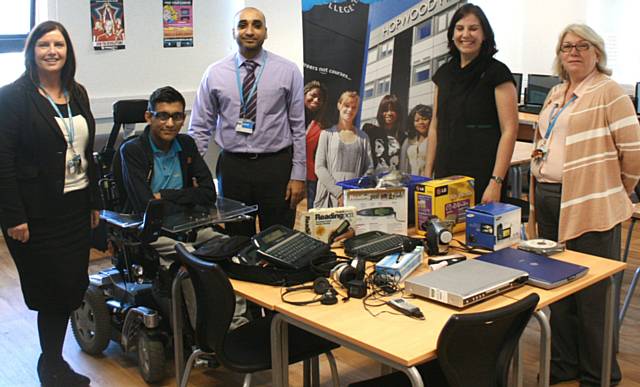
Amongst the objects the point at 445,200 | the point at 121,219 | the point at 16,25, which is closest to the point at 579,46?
the point at 445,200

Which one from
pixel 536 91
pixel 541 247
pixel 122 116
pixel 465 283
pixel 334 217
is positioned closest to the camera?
pixel 465 283

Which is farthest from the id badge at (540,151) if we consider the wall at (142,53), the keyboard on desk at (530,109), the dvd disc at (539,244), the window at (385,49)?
the wall at (142,53)

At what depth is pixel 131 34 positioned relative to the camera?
6633 millimetres

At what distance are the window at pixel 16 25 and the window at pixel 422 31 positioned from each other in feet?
11.9

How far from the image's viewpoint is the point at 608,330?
121 inches

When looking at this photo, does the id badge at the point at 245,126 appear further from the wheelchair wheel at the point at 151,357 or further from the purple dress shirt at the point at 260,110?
the wheelchair wheel at the point at 151,357

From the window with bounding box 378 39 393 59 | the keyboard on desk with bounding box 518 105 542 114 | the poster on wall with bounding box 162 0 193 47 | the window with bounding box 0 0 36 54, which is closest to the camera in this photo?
the window with bounding box 378 39 393 59

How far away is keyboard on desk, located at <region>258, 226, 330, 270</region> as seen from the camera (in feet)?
9.32

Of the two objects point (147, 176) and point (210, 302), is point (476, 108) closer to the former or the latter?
point (147, 176)

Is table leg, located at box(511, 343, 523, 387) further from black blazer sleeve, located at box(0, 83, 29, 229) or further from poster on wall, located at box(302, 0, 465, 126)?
black blazer sleeve, located at box(0, 83, 29, 229)

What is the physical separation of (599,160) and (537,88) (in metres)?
4.15

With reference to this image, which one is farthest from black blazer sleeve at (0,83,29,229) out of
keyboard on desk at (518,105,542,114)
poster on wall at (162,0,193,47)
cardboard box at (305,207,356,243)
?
keyboard on desk at (518,105,542,114)

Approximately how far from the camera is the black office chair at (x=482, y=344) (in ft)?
7.29

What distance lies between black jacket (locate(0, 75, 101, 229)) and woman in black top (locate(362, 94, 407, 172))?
5.33 ft
